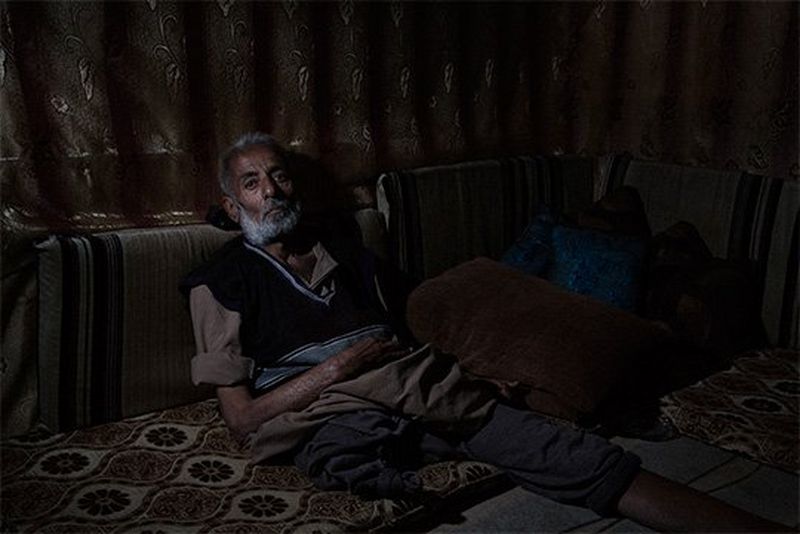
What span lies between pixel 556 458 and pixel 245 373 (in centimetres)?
74

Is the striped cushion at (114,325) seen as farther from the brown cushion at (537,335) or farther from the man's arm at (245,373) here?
the brown cushion at (537,335)

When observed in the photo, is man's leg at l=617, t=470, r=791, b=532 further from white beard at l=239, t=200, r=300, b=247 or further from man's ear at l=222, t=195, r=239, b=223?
man's ear at l=222, t=195, r=239, b=223

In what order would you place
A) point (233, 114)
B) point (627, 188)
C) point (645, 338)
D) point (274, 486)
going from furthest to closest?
point (627, 188) < point (233, 114) < point (645, 338) < point (274, 486)

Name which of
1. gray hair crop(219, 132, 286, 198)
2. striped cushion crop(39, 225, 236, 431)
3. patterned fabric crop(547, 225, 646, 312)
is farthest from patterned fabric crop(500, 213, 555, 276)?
striped cushion crop(39, 225, 236, 431)

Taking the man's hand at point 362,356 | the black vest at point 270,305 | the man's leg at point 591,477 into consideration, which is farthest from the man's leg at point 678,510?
the black vest at point 270,305

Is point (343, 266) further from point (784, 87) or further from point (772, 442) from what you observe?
point (784, 87)

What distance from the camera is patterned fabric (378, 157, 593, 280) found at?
2559 millimetres

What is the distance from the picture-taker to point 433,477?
5.76 feet

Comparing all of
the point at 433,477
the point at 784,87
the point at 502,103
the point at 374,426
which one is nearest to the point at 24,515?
the point at 374,426

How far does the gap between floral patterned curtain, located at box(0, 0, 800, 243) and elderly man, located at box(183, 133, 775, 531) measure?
277mm

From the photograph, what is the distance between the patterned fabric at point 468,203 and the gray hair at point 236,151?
463 mm

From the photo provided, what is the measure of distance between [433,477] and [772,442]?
86 cm

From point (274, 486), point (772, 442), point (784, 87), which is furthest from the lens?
point (784, 87)

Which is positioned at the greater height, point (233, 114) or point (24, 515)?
point (233, 114)
